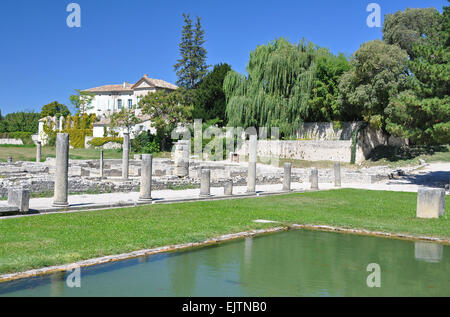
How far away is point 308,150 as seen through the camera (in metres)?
41.7

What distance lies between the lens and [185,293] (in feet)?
20.7

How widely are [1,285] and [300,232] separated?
7.21 metres

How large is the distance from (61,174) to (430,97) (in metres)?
18.4

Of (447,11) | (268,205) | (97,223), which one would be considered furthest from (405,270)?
(447,11)

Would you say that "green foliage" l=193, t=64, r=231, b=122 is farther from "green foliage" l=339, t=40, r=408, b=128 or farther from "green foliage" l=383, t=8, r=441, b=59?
"green foliage" l=383, t=8, r=441, b=59

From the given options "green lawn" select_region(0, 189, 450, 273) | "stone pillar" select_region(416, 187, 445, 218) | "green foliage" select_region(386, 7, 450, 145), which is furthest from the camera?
"green foliage" select_region(386, 7, 450, 145)

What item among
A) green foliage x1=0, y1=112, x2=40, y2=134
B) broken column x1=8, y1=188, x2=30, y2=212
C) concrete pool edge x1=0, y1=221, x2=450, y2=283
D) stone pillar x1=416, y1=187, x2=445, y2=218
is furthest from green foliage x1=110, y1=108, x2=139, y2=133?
concrete pool edge x1=0, y1=221, x2=450, y2=283

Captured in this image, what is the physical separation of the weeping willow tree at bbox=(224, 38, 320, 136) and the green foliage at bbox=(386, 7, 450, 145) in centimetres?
1715

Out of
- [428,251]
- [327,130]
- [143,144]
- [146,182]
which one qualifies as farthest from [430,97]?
[143,144]

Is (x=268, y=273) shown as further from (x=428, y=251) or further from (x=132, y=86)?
(x=132, y=86)

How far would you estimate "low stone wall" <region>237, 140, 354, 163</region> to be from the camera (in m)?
40.0

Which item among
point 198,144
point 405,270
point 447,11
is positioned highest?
point 447,11
